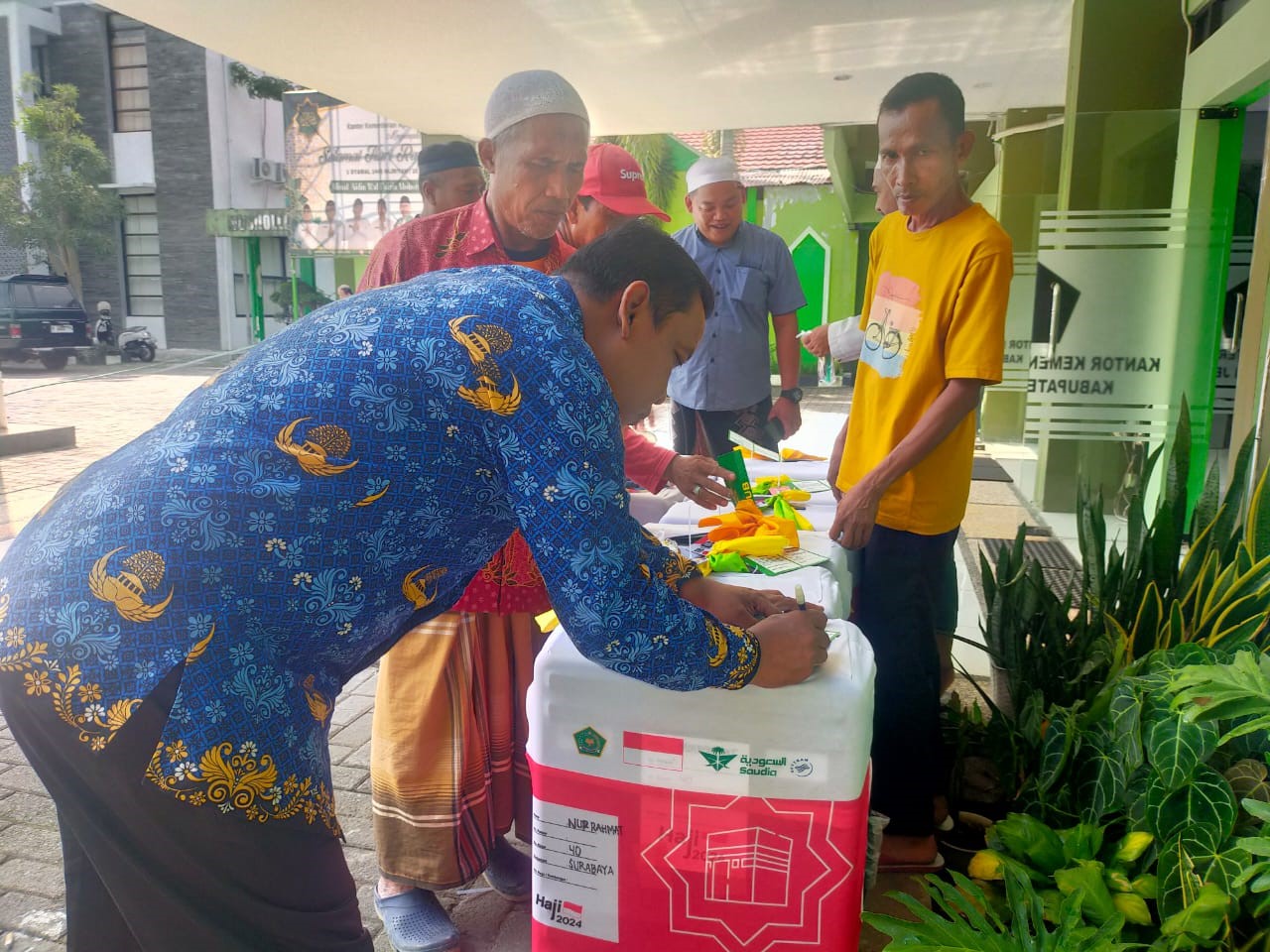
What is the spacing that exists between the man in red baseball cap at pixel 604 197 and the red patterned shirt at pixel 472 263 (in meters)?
0.92

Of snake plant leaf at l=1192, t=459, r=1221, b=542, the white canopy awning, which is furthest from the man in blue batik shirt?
the white canopy awning

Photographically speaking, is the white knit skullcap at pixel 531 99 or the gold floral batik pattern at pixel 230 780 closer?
the gold floral batik pattern at pixel 230 780

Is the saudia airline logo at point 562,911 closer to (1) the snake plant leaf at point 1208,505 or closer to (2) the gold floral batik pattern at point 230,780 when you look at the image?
(2) the gold floral batik pattern at point 230,780

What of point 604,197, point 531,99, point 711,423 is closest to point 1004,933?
point 531,99

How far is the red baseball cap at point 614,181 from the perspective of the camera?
3100 mm

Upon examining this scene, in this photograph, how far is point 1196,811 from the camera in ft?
4.98

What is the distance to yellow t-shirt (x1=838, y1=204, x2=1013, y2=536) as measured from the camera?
78.4 inches

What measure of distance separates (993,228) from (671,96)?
6.52 m

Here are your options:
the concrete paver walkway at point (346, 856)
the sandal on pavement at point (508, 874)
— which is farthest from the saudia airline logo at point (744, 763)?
the sandal on pavement at point (508, 874)

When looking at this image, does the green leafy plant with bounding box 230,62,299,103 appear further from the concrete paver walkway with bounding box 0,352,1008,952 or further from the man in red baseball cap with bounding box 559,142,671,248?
the man in red baseball cap with bounding box 559,142,671,248

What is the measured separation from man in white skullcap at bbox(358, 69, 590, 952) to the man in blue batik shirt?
83cm

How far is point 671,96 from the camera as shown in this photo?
26.1 ft

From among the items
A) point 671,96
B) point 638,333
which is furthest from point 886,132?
point 671,96

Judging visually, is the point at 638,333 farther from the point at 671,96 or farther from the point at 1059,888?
the point at 671,96
